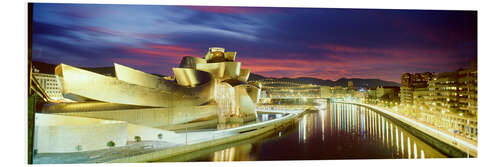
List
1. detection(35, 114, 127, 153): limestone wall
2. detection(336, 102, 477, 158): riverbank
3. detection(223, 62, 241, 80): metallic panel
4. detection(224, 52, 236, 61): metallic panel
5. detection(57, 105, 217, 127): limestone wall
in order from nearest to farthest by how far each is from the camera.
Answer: detection(35, 114, 127, 153): limestone wall → detection(336, 102, 477, 158): riverbank → detection(57, 105, 217, 127): limestone wall → detection(223, 62, 241, 80): metallic panel → detection(224, 52, 236, 61): metallic panel

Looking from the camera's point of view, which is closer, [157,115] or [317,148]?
[157,115]

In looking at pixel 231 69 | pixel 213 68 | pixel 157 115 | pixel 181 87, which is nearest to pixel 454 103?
pixel 231 69

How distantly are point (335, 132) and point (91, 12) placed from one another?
40.6 feet

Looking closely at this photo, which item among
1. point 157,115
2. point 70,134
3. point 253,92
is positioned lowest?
point 70,134

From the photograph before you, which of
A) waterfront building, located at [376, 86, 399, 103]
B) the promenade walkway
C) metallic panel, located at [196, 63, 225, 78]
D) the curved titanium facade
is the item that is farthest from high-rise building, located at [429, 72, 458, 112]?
waterfront building, located at [376, 86, 399, 103]

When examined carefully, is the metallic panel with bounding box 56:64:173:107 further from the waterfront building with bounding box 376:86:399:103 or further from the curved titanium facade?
the waterfront building with bounding box 376:86:399:103

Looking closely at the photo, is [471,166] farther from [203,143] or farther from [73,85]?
[73,85]

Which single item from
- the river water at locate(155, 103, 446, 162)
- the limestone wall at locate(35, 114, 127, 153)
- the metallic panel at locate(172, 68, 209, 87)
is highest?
the metallic panel at locate(172, 68, 209, 87)

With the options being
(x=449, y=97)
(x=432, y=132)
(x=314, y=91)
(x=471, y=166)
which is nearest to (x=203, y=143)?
(x=471, y=166)

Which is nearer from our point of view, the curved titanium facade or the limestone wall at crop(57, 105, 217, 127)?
the limestone wall at crop(57, 105, 217, 127)

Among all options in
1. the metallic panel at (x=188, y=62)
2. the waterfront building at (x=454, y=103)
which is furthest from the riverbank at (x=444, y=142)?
the metallic panel at (x=188, y=62)

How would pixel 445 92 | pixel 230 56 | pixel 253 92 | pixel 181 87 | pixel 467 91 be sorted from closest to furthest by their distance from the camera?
pixel 181 87 → pixel 467 91 → pixel 230 56 → pixel 445 92 → pixel 253 92

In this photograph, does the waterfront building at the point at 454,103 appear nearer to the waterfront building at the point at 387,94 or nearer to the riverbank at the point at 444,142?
the riverbank at the point at 444,142

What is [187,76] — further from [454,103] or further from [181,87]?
[454,103]
